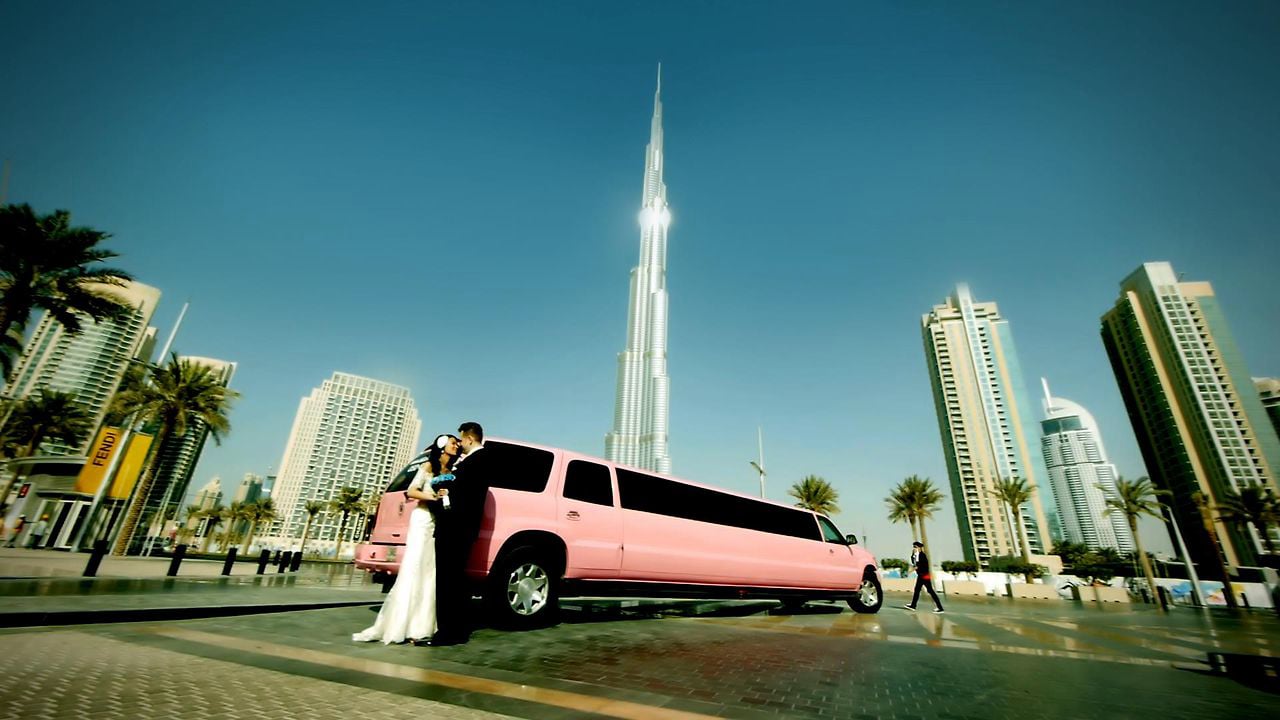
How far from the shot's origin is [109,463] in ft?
89.1

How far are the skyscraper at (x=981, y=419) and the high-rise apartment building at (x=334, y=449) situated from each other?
180691mm

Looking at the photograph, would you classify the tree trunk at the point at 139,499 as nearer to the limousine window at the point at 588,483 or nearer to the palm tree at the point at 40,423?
the palm tree at the point at 40,423

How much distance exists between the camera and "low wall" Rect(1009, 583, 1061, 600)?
35531 mm

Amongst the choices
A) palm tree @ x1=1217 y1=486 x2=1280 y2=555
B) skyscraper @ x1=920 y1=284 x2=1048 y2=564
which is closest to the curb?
palm tree @ x1=1217 y1=486 x2=1280 y2=555

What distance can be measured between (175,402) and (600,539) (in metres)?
34.4

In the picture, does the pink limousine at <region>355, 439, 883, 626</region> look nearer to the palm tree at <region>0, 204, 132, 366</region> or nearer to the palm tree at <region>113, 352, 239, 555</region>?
the palm tree at <region>0, 204, 132, 366</region>

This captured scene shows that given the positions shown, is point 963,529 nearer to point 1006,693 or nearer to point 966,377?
point 966,377

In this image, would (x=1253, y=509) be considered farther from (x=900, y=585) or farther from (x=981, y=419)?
(x=981, y=419)

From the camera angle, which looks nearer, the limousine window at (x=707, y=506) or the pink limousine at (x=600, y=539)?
the pink limousine at (x=600, y=539)

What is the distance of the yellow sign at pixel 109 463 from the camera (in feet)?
87.7

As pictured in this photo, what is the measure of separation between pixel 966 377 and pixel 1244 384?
51.6 m

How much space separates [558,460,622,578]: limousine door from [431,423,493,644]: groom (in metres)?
1.36

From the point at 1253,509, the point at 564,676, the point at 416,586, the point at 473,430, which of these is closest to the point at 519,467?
the point at 473,430

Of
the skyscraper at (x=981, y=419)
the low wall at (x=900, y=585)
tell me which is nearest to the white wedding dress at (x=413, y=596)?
the low wall at (x=900, y=585)
